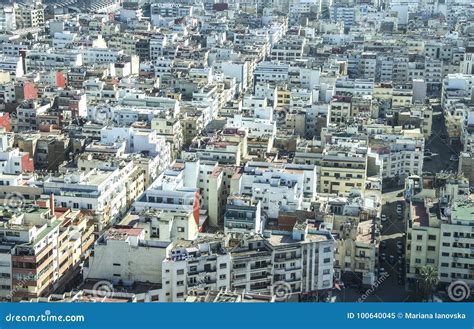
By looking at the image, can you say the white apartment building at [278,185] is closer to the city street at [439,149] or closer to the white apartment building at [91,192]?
the white apartment building at [91,192]

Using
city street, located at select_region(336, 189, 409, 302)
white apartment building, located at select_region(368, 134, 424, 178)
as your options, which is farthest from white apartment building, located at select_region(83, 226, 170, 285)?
white apartment building, located at select_region(368, 134, 424, 178)

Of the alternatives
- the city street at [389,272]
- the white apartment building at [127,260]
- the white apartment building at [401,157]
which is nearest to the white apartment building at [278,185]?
the city street at [389,272]

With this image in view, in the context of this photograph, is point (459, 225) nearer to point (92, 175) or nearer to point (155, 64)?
point (92, 175)

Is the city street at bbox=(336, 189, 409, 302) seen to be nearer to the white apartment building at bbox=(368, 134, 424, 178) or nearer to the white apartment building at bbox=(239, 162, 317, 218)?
the white apartment building at bbox=(239, 162, 317, 218)

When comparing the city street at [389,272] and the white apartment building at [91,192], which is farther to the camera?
the white apartment building at [91,192]

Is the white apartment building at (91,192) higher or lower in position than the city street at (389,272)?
higher

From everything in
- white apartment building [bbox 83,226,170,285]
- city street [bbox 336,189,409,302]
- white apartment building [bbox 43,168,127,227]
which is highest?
white apartment building [bbox 43,168,127,227]

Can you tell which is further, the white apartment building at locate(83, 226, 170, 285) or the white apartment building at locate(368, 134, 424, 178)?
the white apartment building at locate(368, 134, 424, 178)

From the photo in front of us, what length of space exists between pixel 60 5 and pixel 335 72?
23.7m

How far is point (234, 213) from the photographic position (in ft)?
46.2

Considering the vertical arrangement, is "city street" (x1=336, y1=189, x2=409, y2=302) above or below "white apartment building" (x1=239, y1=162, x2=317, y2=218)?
below

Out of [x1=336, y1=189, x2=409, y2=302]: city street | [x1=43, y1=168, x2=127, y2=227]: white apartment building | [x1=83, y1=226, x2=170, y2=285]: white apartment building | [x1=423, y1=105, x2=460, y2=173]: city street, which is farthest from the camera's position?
[x1=423, y1=105, x2=460, y2=173]: city street

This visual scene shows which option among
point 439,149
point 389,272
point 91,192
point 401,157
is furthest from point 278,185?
point 439,149

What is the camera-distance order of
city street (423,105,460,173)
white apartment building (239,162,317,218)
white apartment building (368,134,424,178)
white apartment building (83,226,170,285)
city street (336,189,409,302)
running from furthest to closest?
city street (423,105,460,173)
white apartment building (368,134,424,178)
white apartment building (239,162,317,218)
city street (336,189,409,302)
white apartment building (83,226,170,285)
